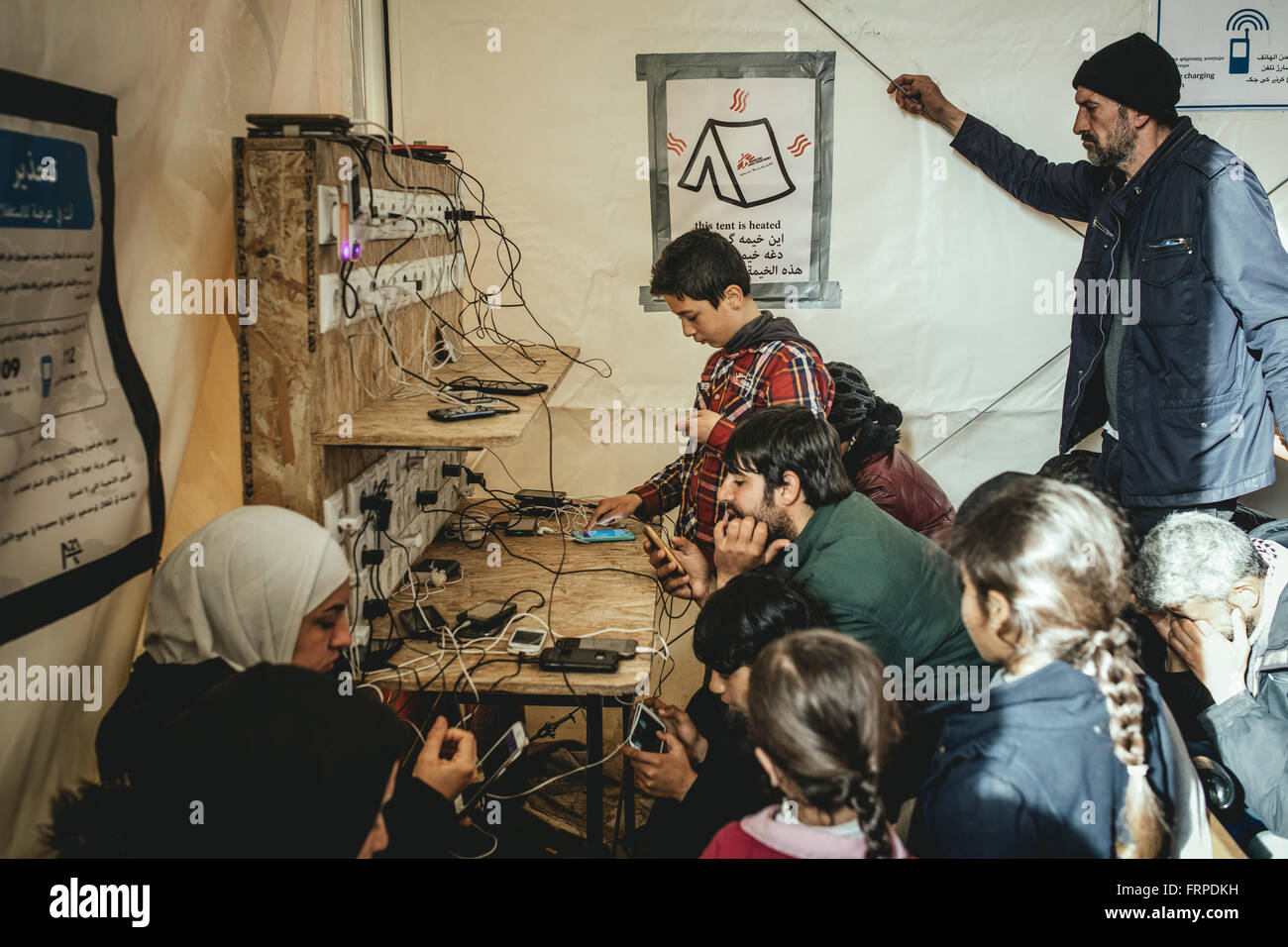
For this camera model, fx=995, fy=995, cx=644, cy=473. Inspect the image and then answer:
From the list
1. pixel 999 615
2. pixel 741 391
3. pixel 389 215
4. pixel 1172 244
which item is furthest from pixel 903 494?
pixel 389 215

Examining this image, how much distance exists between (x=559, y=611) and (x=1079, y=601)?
1.24 metres

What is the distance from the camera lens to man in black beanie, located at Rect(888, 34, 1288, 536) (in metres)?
2.54

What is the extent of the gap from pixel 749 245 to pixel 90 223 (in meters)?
2.38

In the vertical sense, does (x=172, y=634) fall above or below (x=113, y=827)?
above

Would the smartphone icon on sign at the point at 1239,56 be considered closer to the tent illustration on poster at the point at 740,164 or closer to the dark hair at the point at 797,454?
the tent illustration on poster at the point at 740,164

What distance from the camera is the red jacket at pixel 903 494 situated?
2.85 m

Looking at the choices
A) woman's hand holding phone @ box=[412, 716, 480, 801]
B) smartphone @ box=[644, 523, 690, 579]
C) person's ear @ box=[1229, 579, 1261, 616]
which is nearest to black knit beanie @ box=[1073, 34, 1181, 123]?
person's ear @ box=[1229, 579, 1261, 616]

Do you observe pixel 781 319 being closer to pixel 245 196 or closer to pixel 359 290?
pixel 359 290

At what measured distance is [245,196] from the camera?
1912mm

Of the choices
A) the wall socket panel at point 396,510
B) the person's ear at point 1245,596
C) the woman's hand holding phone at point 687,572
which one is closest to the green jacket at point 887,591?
the woman's hand holding phone at point 687,572

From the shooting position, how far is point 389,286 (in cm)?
243

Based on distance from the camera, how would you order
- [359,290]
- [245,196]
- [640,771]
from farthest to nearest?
[359,290] < [640,771] < [245,196]

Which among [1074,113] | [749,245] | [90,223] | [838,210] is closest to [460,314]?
[749,245]

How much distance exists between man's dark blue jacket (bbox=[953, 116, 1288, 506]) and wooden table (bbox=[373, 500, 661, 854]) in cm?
142
